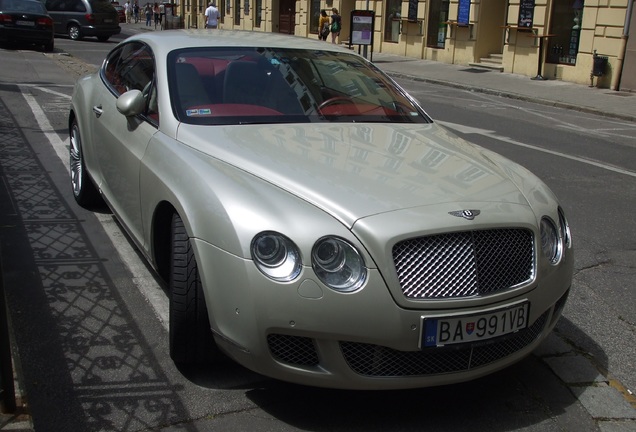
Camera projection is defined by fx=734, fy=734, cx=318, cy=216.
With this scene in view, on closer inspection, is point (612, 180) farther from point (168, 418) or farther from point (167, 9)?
point (167, 9)

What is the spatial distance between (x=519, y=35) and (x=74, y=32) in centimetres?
1753

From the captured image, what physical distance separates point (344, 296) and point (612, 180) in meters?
6.20

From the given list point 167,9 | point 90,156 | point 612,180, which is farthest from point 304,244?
point 167,9

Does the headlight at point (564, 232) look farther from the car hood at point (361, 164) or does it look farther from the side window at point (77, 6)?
the side window at point (77, 6)

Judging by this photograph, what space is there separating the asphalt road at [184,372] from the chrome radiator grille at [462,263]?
63cm

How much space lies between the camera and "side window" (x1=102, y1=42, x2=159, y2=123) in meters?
4.35

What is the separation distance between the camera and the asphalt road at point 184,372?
3.16 m

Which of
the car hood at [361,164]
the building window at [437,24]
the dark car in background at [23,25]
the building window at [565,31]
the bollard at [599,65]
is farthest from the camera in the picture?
the building window at [437,24]

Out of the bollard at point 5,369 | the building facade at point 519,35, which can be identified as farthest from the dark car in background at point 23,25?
the bollard at point 5,369

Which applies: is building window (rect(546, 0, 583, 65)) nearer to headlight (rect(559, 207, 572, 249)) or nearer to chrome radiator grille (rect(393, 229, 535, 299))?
headlight (rect(559, 207, 572, 249))

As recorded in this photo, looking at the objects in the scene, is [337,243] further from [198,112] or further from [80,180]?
[80,180]

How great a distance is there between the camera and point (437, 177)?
11.3 feet

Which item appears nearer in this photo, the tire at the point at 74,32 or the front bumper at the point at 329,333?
the front bumper at the point at 329,333

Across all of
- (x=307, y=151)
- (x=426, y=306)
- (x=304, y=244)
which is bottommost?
(x=426, y=306)
